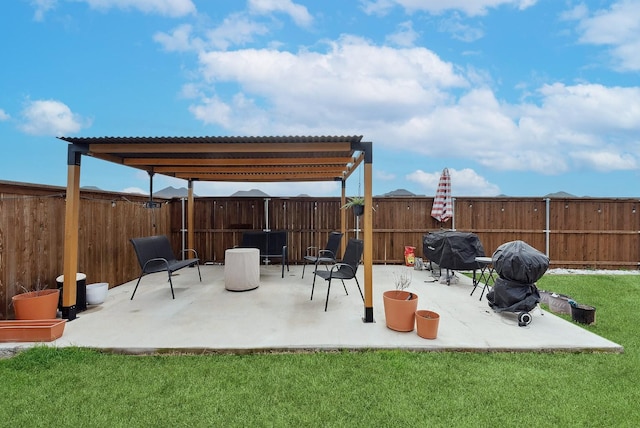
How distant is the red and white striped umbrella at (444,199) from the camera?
267 inches

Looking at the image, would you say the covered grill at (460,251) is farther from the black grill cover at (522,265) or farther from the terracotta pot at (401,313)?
the terracotta pot at (401,313)

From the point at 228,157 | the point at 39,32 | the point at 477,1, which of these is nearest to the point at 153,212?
the point at 228,157

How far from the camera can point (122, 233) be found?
17.0 ft

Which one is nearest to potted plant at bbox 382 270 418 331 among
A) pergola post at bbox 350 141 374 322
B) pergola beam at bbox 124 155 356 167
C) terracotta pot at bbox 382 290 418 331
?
terracotta pot at bbox 382 290 418 331

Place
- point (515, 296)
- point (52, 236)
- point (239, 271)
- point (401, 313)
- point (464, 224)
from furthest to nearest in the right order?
point (464, 224) < point (239, 271) < point (52, 236) < point (515, 296) < point (401, 313)

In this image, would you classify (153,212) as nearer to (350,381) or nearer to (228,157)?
(228,157)

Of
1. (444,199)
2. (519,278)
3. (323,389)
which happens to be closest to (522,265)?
(519,278)

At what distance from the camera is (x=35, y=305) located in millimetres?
3156

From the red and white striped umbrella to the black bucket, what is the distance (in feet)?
11.5

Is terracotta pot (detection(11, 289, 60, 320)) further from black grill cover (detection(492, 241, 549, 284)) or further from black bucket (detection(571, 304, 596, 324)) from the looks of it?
black bucket (detection(571, 304, 596, 324))

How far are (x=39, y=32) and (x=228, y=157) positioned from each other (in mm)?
3648

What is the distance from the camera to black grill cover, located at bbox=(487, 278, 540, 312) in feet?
11.1

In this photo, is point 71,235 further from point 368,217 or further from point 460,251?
point 460,251

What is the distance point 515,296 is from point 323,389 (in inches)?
106
